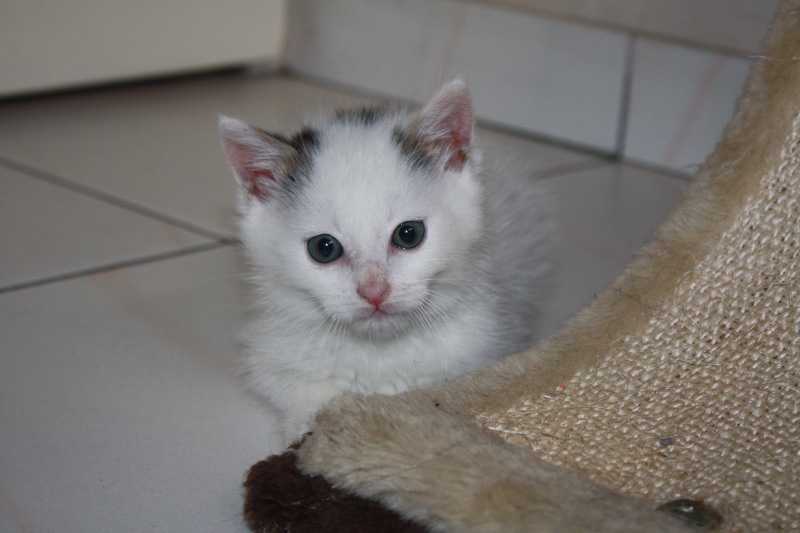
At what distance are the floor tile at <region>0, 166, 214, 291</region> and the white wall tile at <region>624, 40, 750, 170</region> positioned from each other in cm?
151

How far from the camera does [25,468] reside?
4.40ft

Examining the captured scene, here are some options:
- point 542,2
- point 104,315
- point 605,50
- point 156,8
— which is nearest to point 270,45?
point 156,8

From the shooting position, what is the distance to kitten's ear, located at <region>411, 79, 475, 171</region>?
147 centimetres

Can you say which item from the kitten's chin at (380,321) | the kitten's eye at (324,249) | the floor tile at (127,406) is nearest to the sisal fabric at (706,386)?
the kitten's chin at (380,321)

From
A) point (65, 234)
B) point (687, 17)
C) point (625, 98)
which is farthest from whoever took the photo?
point (625, 98)

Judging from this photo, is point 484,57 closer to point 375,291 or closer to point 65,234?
point 65,234

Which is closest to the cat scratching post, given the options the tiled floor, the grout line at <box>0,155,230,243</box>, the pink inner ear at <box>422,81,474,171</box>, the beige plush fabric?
the beige plush fabric

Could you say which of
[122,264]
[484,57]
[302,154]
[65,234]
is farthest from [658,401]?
[484,57]

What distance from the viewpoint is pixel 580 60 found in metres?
2.93

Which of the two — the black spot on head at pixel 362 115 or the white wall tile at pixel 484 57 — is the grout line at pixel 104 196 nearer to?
the black spot on head at pixel 362 115

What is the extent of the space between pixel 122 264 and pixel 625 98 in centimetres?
173

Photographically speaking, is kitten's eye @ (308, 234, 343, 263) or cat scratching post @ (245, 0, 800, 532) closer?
cat scratching post @ (245, 0, 800, 532)

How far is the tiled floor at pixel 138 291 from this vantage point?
133 centimetres

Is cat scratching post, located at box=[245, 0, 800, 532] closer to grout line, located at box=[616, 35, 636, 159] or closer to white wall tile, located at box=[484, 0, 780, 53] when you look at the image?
white wall tile, located at box=[484, 0, 780, 53]
